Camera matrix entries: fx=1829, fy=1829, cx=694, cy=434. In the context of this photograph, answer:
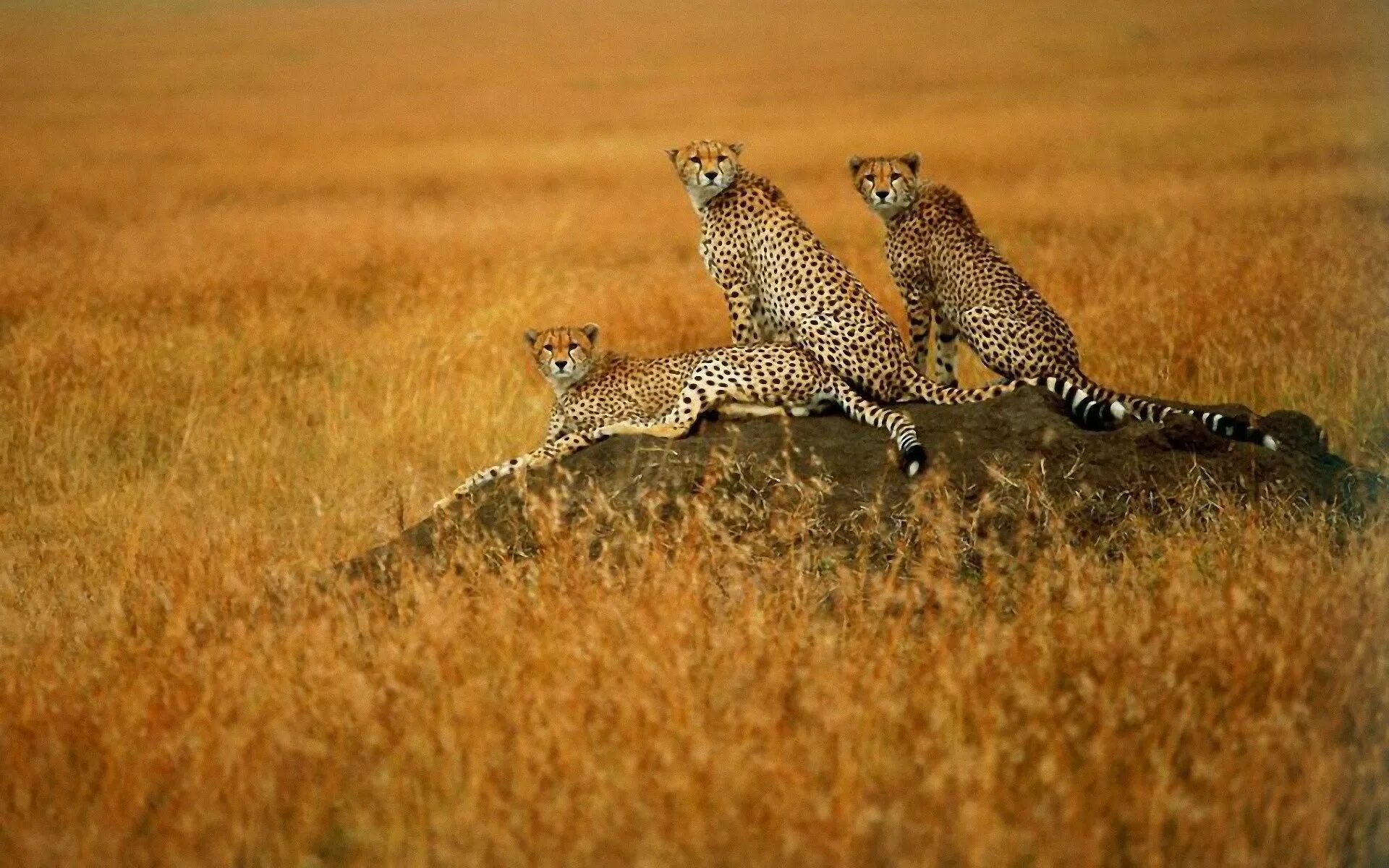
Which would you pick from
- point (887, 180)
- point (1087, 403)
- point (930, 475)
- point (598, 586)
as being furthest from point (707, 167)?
point (598, 586)

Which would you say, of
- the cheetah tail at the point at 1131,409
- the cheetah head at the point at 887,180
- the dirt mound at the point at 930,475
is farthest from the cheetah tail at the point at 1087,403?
the cheetah head at the point at 887,180

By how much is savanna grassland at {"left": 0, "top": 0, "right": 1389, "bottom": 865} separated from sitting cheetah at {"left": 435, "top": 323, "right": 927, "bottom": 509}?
0.48 meters

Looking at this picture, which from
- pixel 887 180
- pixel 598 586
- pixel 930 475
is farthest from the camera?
pixel 887 180

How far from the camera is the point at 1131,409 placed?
4805 mm

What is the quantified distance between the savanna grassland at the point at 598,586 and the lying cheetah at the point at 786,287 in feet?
2.45

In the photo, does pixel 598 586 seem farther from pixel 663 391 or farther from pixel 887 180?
pixel 887 180

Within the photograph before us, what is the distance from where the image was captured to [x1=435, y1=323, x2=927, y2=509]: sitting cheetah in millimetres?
4832

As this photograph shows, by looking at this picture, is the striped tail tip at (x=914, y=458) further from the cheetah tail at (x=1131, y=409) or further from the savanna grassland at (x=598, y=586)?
the cheetah tail at (x=1131, y=409)

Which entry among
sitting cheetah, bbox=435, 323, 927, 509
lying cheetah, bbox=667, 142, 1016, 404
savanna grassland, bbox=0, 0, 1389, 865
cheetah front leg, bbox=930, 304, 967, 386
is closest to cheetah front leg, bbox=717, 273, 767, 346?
lying cheetah, bbox=667, 142, 1016, 404

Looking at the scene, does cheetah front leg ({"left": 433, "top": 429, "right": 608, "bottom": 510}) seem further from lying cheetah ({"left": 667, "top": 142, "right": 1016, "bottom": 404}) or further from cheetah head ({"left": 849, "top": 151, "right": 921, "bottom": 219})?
cheetah head ({"left": 849, "top": 151, "right": 921, "bottom": 219})

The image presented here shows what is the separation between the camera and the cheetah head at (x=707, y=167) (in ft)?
17.9

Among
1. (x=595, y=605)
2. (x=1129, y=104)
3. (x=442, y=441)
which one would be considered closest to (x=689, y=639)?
(x=595, y=605)

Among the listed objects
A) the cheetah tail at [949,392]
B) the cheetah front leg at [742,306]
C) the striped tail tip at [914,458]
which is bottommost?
the striped tail tip at [914,458]

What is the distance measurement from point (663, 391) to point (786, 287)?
480 mm
